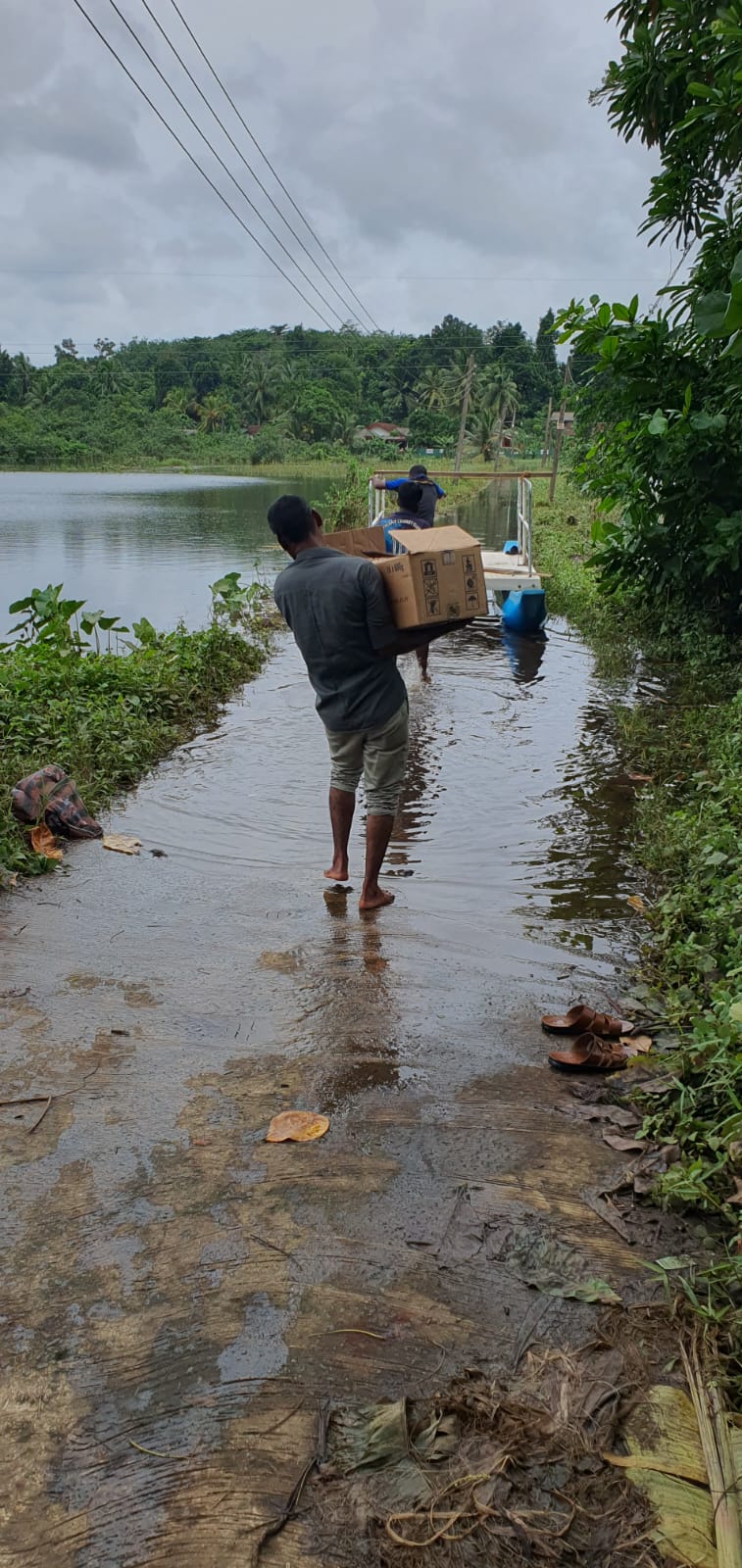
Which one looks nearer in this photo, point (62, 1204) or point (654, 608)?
point (62, 1204)

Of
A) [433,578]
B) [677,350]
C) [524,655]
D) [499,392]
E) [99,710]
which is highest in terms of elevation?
[499,392]

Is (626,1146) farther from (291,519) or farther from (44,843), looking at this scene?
(44,843)

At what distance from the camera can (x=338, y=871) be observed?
507 cm

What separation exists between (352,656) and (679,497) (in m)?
6.30

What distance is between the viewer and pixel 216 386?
3319 inches

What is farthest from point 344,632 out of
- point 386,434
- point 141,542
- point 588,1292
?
point 386,434

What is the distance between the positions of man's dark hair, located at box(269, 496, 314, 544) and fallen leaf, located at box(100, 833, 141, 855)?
206 cm

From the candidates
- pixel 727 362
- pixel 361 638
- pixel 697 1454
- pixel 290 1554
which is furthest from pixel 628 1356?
pixel 727 362

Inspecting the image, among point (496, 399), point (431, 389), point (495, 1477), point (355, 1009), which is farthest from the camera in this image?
point (431, 389)

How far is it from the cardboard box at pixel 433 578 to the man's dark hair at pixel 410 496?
500cm

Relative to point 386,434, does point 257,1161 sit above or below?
below

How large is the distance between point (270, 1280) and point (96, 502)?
42.7 m

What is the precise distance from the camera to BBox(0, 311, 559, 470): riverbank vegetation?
6962 cm

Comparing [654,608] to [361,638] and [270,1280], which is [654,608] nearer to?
[361,638]
